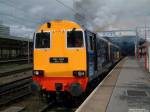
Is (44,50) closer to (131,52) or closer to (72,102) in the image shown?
(72,102)

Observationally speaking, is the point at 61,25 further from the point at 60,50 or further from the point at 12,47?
the point at 12,47

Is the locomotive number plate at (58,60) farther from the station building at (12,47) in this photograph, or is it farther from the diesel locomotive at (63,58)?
the station building at (12,47)

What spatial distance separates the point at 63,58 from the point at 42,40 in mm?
1210

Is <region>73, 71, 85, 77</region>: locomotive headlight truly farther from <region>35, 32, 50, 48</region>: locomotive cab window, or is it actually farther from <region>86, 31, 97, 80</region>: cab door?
<region>35, 32, 50, 48</region>: locomotive cab window

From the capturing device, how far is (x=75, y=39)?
10070 millimetres

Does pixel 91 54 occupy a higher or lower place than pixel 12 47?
lower

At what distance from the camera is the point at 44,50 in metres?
10.4

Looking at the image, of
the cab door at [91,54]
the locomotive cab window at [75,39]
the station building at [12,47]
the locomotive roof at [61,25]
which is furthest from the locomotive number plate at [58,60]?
the station building at [12,47]

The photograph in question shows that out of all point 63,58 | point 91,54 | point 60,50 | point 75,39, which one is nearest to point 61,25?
point 75,39

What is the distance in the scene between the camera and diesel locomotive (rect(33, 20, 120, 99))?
31.9 feet

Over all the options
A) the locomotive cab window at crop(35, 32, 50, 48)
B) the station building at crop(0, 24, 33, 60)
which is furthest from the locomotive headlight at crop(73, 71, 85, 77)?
the station building at crop(0, 24, 33, 60)

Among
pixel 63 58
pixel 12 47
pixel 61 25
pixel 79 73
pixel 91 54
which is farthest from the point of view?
pixel 12 47

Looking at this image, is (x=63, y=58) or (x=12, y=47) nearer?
(x=63, y=58)

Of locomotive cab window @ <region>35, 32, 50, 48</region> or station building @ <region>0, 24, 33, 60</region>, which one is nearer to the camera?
locomotive cab window @ <region>35, 32, 50, 48</region>
